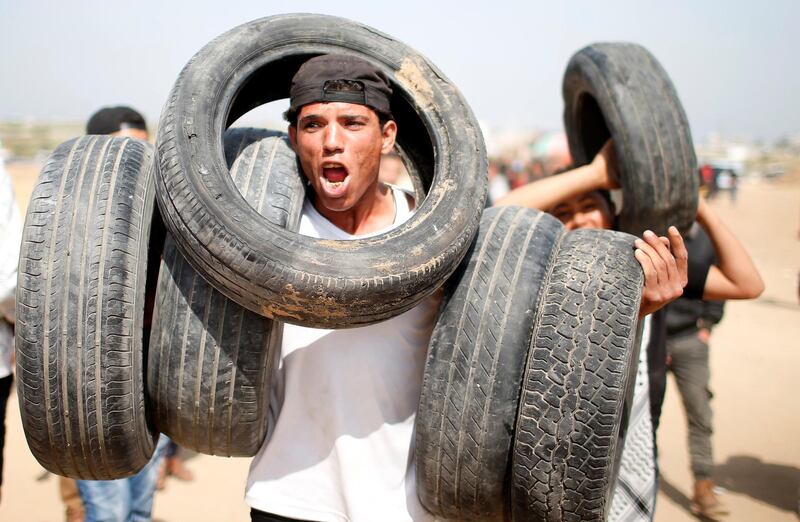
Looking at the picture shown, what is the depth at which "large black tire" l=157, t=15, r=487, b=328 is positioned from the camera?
6.91 feet

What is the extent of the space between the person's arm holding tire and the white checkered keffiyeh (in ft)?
2.18

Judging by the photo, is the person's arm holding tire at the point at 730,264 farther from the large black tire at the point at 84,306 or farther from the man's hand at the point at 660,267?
the large black tire at the point at 84,306

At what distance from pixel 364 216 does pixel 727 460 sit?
562cm

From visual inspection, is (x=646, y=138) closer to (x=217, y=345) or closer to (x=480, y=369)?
(x=480, y=369)

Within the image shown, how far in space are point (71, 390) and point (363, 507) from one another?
3.64ft

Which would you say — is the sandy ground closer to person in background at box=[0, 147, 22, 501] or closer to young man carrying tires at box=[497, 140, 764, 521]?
person in background at box=[0, 147, 22, 501]

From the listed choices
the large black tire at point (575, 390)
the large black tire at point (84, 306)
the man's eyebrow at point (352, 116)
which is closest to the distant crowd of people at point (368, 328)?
the man's eyebrow at point (352, 116)

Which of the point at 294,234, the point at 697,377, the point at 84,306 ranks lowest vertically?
the point at 697,377

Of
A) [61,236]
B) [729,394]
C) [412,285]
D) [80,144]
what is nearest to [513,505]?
[412,285]

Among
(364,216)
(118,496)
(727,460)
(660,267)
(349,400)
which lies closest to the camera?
(660,267)

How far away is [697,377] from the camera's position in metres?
5.87

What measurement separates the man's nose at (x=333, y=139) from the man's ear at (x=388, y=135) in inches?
9.3

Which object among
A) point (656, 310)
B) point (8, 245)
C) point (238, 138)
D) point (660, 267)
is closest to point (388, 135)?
point (238, 138)

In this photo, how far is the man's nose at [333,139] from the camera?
2.46 meters
